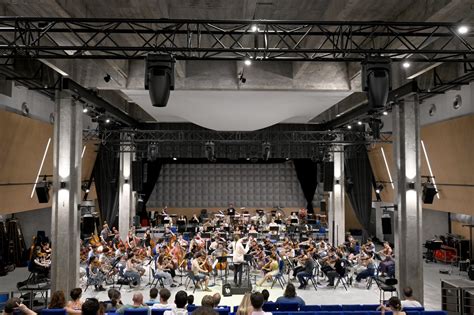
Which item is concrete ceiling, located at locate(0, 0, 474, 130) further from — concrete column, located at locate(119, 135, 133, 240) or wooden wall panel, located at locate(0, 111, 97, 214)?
concrete column, located at locate(119, 135, 133, 240)

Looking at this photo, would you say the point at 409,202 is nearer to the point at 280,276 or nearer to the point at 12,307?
the point at 280,276

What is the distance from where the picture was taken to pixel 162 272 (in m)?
12.8

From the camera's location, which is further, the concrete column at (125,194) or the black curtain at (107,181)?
the black curtain at (107,181)

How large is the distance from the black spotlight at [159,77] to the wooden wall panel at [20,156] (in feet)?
23.7

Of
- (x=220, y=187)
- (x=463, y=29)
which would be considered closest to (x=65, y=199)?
(x=463, y=29)

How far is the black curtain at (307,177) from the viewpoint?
2656 centimetres

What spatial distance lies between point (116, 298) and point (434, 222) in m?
16.7

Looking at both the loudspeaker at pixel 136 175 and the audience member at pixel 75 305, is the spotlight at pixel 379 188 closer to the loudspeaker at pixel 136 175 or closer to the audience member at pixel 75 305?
the loudspeaker at pixel 136 175

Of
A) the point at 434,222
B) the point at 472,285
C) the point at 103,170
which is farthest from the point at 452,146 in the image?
the point at 103,170

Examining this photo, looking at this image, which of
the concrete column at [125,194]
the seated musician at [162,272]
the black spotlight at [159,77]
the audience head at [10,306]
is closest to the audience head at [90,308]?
the audience head at [10,306]

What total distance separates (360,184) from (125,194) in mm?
12679

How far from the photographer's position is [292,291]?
7957 mm

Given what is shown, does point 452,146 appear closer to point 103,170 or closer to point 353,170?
point 353,170

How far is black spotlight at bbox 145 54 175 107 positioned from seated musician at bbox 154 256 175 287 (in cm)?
766
